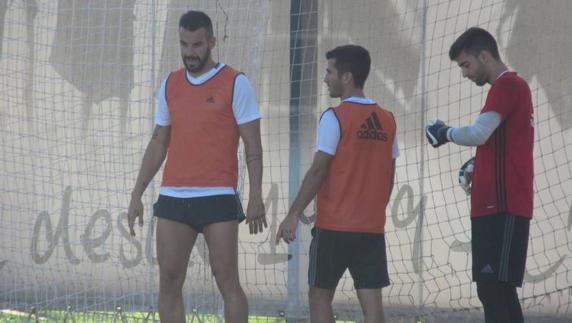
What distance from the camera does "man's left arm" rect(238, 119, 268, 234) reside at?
17.3 feet

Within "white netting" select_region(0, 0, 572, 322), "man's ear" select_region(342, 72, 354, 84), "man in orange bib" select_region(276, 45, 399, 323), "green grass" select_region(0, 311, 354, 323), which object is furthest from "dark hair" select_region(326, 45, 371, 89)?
"green grass" select_region(0, 311, 354, 323)

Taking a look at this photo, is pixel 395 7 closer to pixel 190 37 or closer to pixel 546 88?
pixel 546 88

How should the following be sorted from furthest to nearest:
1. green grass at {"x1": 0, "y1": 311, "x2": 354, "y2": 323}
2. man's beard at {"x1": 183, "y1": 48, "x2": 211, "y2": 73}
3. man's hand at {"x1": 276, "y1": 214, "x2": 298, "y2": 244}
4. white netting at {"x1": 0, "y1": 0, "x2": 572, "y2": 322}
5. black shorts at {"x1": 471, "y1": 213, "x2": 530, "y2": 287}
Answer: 1. white netting at {"x1": 0, "y1": 0, "x2": 572, "y2": 322}
2. green grass at {"x1": 0, "y1": 311, "x2": 354, "y2": 323}
3. man's beard at {"x1": 183, "y1": 48, "x2": 211, "y2": 73}
4. man's hand at {"x1": 276, "y1": 214, "x2": 298, "y2": 244}
5. black shorts at {"x1": 471, "y1": 213, "x2": 530, "y2": 287}

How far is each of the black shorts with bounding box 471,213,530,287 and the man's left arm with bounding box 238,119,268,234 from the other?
1.12 m

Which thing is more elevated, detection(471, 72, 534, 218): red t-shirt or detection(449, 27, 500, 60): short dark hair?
detection(449, 27, 500, 60): short dark hair

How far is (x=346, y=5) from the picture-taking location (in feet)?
25.5

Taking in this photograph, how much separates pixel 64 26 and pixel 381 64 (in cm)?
238

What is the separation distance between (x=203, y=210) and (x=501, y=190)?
148 cm

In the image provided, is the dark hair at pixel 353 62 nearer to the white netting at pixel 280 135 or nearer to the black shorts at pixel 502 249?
the black shorts at pixel 502 249

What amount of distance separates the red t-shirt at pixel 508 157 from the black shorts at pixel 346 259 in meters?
0.59

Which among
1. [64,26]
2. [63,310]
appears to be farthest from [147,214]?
[64,26]

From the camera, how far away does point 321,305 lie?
5.31m

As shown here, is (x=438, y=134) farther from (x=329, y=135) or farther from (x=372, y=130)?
(x=329, y=135)

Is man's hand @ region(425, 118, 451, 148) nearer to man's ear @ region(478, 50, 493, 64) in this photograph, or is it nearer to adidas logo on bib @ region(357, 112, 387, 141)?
adidas logo on bib @ region(357, 112, 387, 141)
